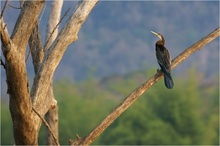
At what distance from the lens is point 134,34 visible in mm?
67625

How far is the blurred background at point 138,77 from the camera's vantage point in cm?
2350

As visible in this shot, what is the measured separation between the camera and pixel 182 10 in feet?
229

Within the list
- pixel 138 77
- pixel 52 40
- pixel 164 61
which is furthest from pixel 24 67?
pixel 138 77

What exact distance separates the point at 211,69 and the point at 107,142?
32291 mm

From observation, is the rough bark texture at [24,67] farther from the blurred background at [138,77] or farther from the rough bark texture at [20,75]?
the blurred background at [138,77]

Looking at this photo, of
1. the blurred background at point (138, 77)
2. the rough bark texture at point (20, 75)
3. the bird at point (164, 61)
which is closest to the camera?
the rough bark texture at point (20, 75)

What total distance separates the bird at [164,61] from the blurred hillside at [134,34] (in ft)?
161

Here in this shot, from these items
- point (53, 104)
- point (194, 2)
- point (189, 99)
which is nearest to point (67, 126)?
point (189, 99)

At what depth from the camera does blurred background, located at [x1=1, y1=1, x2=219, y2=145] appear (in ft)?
77.1

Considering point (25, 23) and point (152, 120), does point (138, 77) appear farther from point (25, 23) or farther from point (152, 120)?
point (25, 23)

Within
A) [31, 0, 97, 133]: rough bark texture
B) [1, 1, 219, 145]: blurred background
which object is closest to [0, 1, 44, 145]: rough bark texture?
[31, 0, 97, 133]: rough bark texture

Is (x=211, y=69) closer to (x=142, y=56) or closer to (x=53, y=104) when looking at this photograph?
(x=142, y=56)

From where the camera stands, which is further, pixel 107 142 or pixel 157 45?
pixel 107 142

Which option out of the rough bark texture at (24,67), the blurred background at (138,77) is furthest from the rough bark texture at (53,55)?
the blurred background at (138,77)
